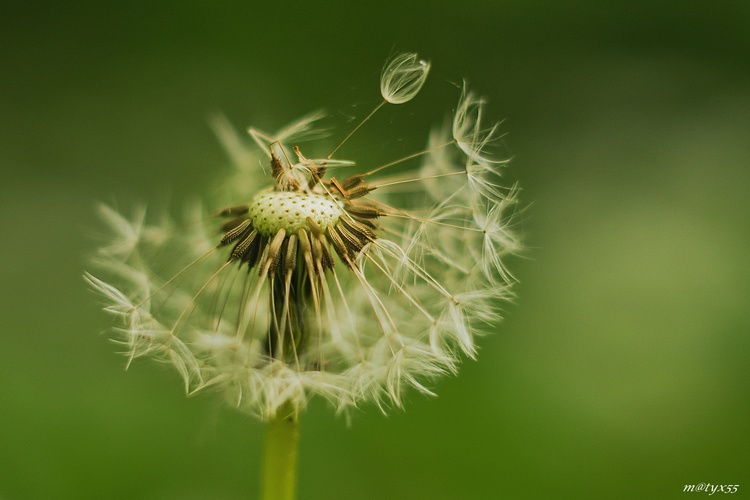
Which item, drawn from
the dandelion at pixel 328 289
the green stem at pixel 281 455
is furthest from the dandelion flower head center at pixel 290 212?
the green stem at pixel 281 455

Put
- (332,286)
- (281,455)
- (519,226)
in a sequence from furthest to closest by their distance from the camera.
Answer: (519,226) → (332,286) → (281,455)

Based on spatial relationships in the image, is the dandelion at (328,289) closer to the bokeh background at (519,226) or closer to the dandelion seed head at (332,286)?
the dandelion seed head at (332,286)

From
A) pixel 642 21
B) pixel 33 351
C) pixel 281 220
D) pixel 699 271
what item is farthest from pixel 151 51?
pixel 281 220

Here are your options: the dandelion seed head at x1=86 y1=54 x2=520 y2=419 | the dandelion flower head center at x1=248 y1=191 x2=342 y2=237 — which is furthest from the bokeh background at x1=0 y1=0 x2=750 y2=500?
the dandelion flower head center at x1=248 y1=191 x2=342 y2=237

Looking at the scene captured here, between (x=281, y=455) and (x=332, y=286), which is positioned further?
(x=332, y=286)

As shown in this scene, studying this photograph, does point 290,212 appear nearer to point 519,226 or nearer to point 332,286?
point 332,286

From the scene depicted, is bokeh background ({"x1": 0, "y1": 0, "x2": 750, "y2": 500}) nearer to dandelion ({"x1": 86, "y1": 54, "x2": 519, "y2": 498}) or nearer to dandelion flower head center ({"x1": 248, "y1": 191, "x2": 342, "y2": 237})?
dandelion ({"x1": 86, "y1": 54, "x2": 519, "y2": 498})

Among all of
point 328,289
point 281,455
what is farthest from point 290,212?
point 281,455
